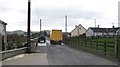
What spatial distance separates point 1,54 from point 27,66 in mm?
3316

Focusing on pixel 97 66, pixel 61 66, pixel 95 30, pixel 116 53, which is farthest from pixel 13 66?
pixel 95 30

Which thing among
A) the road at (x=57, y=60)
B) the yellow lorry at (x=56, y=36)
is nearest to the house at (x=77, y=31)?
the yellow lorry at (x=56, y=36)

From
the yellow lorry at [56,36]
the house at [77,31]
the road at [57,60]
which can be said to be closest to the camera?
the road at [57,60]

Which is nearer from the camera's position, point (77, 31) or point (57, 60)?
point (57, 60)

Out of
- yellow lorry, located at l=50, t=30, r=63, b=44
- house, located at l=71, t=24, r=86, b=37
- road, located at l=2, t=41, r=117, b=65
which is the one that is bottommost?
road, located at l=2, t=41, r=117, b=65

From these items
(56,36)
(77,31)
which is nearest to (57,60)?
(56,36)

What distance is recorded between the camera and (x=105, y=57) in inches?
909

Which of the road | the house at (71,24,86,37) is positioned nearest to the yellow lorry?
the road

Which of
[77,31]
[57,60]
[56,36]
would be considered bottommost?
[57,60]

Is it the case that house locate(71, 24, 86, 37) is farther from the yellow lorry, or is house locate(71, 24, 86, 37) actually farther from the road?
the road

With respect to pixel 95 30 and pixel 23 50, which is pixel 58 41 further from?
pixel 95 30

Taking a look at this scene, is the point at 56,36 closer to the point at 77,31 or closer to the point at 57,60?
the point at 57,60

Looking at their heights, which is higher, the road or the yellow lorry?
the yellow lorry

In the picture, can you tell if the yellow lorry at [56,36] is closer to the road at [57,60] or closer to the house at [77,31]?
the road at [57,60]
